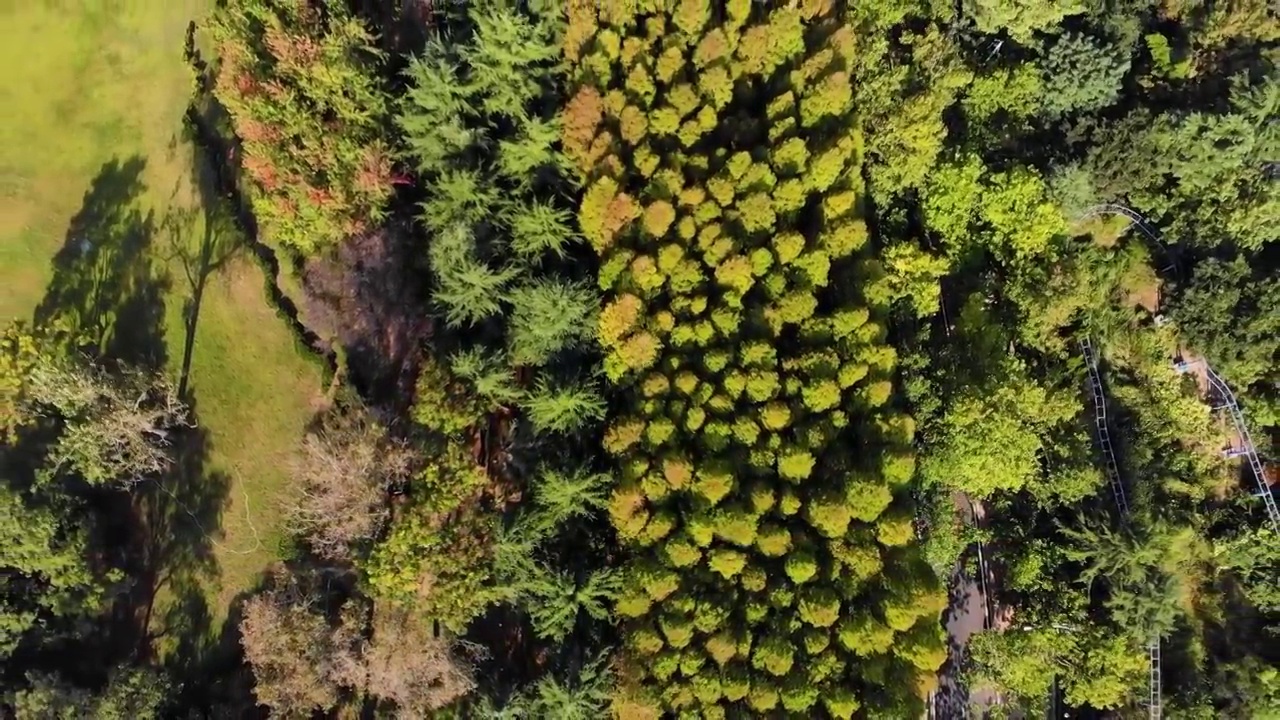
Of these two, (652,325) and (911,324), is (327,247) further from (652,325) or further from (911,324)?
(911,324)

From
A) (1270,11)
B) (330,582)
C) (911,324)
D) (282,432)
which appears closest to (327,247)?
(282,432)

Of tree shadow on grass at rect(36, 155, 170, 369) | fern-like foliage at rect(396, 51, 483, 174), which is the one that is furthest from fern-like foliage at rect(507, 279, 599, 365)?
tree shadow on grass at rect(36, 155, 170, 369)

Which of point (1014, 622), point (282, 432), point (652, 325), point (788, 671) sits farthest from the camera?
point (282, 432)

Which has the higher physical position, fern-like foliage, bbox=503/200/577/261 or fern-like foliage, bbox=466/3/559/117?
fern-like foliage, bbox=466/3/559/117

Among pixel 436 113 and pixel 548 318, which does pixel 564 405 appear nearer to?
pixel 548 318

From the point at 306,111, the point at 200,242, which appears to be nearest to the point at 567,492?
the point at 306,111

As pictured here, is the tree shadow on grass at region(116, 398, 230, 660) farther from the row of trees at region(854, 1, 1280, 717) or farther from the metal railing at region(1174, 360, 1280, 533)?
the metal railing at region(1174, 360, 1280, 533)
